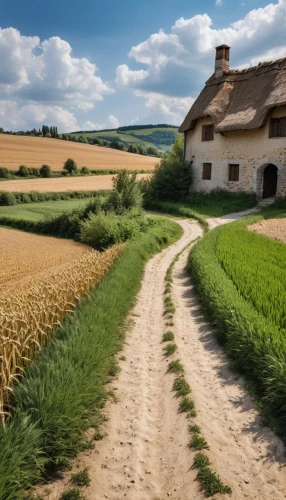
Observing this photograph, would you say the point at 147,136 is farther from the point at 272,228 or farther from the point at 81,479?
the point at 81,479

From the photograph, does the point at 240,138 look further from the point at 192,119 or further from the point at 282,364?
the point at 282,364

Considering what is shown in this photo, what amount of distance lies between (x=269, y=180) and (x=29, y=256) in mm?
16145

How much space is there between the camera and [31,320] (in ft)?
19.1

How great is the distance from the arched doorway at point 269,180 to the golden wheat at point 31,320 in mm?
17699

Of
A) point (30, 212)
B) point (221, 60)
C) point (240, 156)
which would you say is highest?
point (221, 60)

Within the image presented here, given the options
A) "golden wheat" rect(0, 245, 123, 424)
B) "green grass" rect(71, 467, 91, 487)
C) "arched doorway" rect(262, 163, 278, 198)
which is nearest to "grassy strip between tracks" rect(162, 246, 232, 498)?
"green grass" rect(71, 467, 91, 487)

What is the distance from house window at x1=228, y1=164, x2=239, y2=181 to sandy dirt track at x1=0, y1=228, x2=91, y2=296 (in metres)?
12.1

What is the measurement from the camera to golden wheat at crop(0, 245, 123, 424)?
473 cm

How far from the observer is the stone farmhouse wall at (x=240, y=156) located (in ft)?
73.8

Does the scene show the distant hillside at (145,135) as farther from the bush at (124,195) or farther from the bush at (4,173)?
the bush at (124,195)

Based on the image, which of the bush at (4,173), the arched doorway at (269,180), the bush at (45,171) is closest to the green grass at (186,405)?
the arched doorway at (269,180)

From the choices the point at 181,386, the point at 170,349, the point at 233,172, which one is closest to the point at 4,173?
the point at 233,172

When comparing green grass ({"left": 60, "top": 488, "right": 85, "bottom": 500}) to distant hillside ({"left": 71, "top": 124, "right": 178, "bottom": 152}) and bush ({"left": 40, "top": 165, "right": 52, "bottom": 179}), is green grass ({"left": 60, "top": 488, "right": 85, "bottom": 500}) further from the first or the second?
distant hillside ({"left": 71, "top": 124, "right": 178, "bottom": 152})

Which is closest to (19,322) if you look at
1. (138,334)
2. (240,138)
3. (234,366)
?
(138,334)
